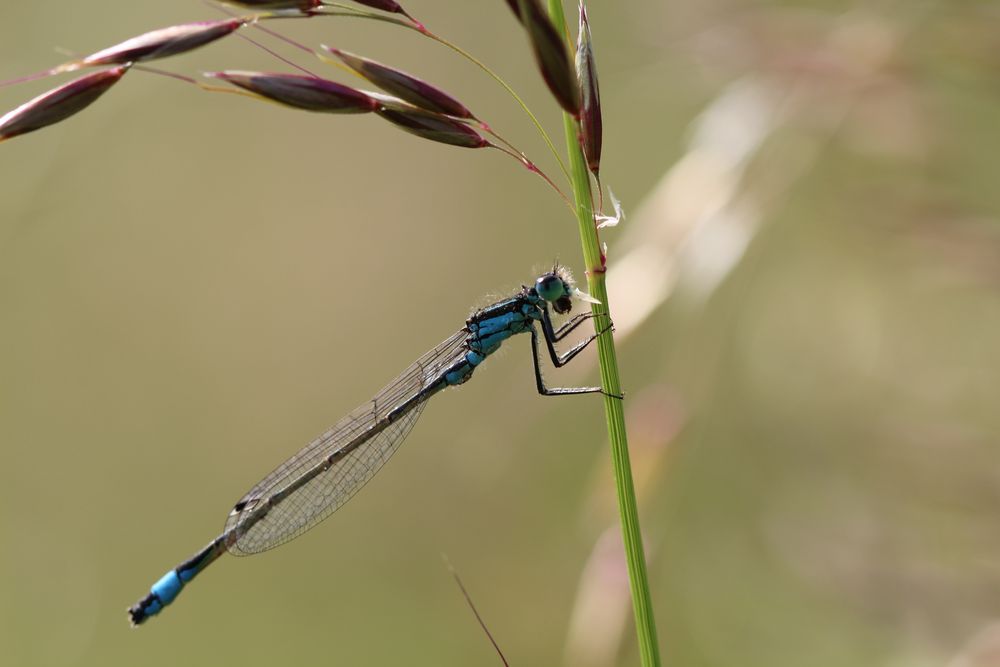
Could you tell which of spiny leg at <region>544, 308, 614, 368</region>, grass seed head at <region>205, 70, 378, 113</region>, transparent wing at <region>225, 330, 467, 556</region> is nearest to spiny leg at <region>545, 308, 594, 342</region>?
spiny leg at <region>544, 308, 614, 368</region>

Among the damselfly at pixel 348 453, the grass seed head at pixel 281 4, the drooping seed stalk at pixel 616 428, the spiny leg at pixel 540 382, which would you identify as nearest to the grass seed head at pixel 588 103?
the drooping seed stalk at pixel 616 428

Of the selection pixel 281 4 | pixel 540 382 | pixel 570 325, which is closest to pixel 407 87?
pixel 281 4

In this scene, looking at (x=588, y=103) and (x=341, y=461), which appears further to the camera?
(x=341, y=461)

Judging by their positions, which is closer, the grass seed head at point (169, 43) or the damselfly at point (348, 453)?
the grass seed head at point (169, 43)

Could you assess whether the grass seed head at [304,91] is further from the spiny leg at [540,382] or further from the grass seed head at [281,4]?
the spiny leg at [540,382]

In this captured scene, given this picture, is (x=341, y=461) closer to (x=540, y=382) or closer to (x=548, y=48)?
(x=540, y=382)

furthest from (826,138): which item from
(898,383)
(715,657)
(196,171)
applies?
(196,171)
